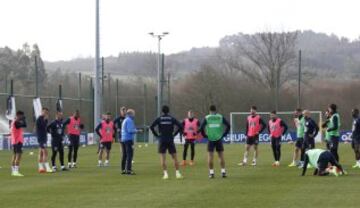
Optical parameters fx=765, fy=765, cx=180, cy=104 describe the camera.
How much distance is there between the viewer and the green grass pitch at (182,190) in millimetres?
15203

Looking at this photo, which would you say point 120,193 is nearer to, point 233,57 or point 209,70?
point 209,70

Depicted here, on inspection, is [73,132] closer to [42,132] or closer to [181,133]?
[42,132]

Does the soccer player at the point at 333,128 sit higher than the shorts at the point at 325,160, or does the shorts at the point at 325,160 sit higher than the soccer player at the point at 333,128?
the soccer player at the point at 333,128

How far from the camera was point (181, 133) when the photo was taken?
2489 cm

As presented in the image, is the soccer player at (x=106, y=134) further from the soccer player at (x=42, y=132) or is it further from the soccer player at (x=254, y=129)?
the soccer player at (x=254, y=129)

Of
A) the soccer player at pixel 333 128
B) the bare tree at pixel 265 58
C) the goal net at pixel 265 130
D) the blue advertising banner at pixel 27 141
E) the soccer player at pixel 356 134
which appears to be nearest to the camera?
the soccer player at pixel 333 128

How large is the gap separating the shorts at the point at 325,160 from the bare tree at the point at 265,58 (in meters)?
63.4

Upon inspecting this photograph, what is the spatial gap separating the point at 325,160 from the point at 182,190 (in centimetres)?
512

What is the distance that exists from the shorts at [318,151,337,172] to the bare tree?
63.4 metres

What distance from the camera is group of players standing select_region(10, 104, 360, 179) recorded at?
21172mm

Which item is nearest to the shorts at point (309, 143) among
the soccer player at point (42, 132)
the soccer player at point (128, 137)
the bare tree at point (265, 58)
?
the soccer player at point (128, 137)

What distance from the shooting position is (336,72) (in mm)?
105188

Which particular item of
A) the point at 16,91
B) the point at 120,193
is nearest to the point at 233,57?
the point at 16,91

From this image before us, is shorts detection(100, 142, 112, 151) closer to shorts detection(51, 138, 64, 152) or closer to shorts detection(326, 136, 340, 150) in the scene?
shorts detection(51, 138, 64, 152)
